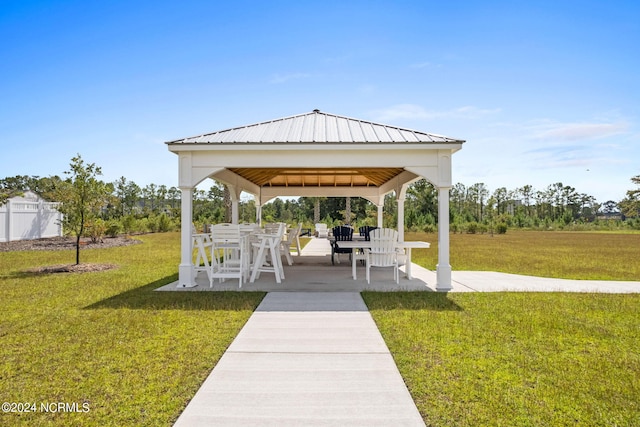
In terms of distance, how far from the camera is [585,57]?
1069 cm

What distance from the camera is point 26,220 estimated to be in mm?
19609

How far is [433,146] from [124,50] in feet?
29.1

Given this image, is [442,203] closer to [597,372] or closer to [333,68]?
[597,372]

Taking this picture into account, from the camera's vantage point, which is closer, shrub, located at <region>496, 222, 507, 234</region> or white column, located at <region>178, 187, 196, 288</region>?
white column, located at <region>178, 187, 196, 288</region>

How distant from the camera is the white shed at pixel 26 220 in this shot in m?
18.3

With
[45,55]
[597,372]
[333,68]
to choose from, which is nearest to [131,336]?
[597,372]

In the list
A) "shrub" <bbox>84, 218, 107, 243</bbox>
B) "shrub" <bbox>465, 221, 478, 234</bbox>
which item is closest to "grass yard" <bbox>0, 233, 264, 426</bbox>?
"shrub" <bbox>84, 218, 107, 243</bbox>

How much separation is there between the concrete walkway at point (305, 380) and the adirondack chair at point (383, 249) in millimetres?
2747

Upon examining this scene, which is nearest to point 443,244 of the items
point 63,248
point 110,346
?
point 110,346

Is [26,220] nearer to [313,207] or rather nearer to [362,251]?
[362,251]

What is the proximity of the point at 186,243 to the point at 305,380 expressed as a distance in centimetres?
520

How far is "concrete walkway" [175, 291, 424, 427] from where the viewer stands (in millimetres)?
2688

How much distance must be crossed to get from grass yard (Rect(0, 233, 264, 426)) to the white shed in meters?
13.4

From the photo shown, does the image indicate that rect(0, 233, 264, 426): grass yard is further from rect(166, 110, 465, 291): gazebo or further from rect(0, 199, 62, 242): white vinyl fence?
rect(0, 199, 62, 242): white vinyl fence
